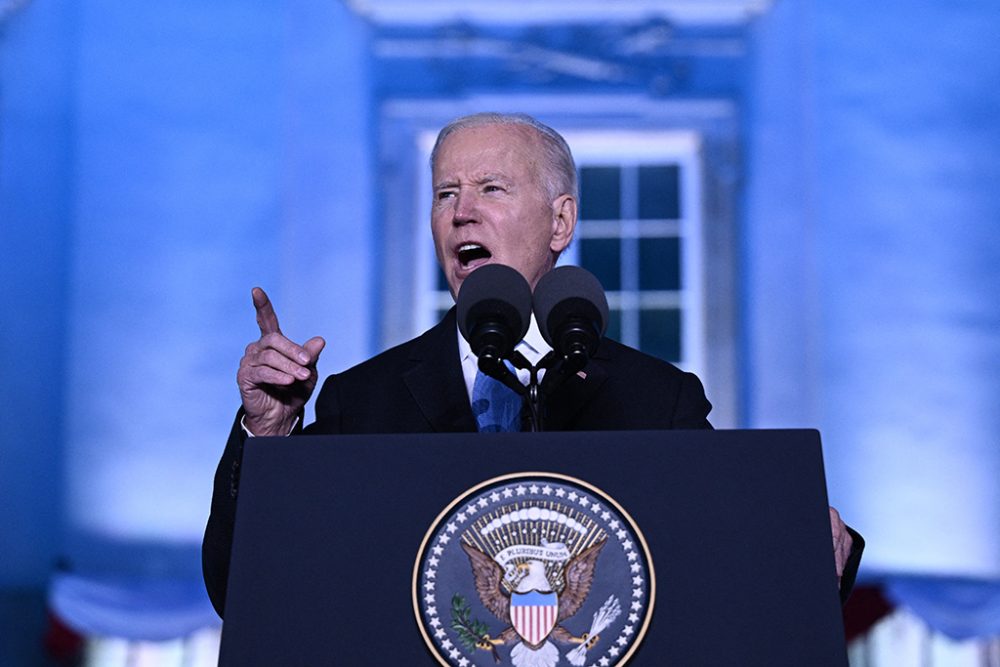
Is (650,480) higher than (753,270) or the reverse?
the reverse

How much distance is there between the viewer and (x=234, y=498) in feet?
4.61

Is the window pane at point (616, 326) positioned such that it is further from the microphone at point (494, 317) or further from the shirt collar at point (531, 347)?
the microphone at point (494, 317)

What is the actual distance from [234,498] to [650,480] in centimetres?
56

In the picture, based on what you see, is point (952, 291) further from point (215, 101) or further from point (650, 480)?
point (650, 480)

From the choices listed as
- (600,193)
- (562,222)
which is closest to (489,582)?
(562,222)

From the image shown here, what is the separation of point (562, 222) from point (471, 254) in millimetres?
215

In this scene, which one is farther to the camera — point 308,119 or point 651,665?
point 308,119

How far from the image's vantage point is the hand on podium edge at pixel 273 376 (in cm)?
129

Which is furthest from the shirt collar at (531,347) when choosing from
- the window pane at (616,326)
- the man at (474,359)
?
the window pane at (616,326)

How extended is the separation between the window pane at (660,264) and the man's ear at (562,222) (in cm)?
355

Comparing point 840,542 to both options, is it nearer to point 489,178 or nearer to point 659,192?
point 489,178

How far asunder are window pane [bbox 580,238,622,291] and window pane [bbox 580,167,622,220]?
11cm

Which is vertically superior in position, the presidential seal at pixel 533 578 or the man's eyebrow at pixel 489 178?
the man's eyebrow at pixel 489 178

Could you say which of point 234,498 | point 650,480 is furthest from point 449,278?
point 650,480
